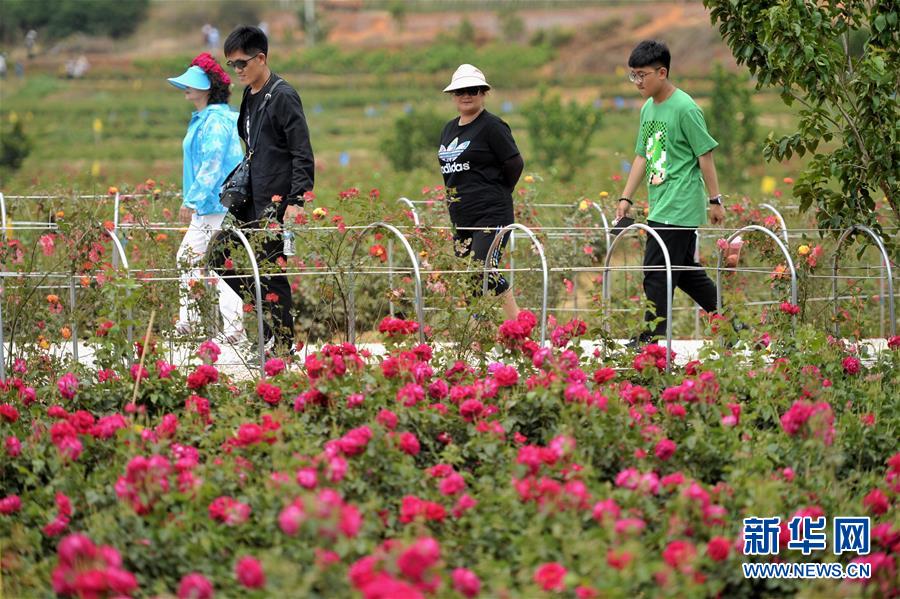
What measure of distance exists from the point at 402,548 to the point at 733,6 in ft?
11.4

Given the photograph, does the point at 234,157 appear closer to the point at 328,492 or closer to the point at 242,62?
the point at 242,62

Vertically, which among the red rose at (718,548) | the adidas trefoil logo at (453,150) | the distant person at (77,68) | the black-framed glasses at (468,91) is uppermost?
the distant person at (77,68)

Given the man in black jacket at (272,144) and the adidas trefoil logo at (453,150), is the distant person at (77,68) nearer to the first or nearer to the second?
the man in black jacket at (272,144)

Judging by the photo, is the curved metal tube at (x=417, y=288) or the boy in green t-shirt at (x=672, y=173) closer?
the curved metal tube at (x=417, y=288)

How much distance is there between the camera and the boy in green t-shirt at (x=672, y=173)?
214 inches

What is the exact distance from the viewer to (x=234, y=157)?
6023 millimetres

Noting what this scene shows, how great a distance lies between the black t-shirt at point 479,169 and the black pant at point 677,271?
0.67m

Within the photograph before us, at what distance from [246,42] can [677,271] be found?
211 cm

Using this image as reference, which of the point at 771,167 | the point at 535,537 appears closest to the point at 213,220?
the point at 535,537

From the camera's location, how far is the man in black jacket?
5.44m

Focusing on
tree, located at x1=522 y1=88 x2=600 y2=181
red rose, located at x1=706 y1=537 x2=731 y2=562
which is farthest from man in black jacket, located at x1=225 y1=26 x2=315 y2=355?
tree, located at x1=522 y1=88 x2=600 y2=181

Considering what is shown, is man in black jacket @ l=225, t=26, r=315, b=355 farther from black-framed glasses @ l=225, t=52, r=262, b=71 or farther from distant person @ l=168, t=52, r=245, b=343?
distant person @ l=168, t=52, r=245, b=343

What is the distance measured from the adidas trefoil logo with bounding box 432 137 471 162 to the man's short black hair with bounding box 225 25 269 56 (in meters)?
0.90

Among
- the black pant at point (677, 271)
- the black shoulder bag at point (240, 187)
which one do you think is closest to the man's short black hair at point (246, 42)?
the black shoulder bag at point (240, 187)
